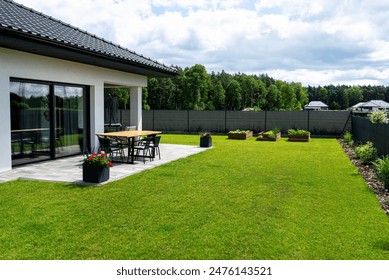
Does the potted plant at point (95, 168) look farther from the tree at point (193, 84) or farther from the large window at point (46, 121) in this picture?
the tree at point (193, 84)

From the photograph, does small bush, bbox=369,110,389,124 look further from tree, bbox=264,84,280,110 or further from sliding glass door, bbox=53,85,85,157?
tree, bbox=264,84,280,110

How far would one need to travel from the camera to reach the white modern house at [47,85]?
28.6 ft

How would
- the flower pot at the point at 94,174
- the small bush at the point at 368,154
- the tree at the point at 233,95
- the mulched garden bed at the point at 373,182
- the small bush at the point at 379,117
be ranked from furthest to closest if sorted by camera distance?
the tree at the point at 233,95 < the small bush at the point at 379,117 < the small bush at the point at 368,154 < the flower pot at the point at 94,174 < the mulched garden bed at the point at 373,182

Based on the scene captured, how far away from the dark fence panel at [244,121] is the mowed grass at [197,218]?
1438 centimetres

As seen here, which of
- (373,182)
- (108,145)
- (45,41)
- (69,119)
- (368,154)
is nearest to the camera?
(373,182)

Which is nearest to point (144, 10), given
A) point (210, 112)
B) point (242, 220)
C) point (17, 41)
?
point (17, 41)

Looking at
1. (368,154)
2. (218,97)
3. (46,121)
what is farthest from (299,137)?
(218,97)

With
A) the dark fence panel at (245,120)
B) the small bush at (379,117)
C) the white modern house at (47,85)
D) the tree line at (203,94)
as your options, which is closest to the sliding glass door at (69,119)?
the white modern house at (47,85)

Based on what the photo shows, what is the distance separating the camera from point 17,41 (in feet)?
26.0

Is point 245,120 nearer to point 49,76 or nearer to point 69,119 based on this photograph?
point 69,119

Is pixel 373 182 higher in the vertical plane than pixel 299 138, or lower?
lower

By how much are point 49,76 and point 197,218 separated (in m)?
7.15

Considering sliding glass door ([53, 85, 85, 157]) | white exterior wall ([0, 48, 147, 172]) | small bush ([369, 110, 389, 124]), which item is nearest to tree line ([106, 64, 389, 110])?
white exterior wall ([0, 48, 147, 172])

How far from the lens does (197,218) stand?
5.43 meters
